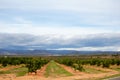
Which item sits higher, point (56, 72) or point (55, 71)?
point (55, 71)

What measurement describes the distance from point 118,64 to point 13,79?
61204 millimetres

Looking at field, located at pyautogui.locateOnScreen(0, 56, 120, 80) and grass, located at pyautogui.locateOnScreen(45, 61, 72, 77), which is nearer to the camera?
field, located at pyautogui.locateOnScreen(0, 56, 120, 80)

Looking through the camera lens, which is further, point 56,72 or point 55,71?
point 55,71

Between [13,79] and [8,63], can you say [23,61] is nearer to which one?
[8,63]

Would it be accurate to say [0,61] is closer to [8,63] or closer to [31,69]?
[8,63]

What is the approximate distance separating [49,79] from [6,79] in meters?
6.48

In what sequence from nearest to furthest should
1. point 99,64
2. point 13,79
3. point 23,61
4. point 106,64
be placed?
1. point 13,79
2. point 106,64
3. point 99,64
4. point 23,61

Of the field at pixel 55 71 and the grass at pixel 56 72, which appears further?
the grass at pixel 56 72

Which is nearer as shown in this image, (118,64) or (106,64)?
(106,64)

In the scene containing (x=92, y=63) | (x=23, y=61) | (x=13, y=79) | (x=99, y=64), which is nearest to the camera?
(x=13, y=79)

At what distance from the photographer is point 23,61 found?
373 ft

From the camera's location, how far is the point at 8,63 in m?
102

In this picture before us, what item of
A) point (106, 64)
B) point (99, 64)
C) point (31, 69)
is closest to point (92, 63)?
point (99, 64)

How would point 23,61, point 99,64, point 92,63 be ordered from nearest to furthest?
point 99,64, point 92,63, point 23,61
